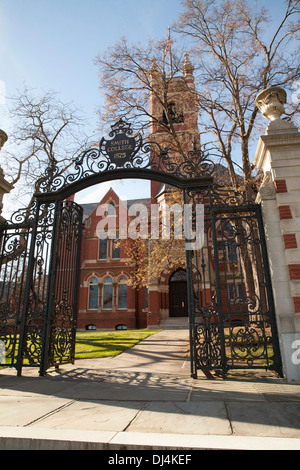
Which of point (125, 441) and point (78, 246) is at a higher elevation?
point (78, 246)

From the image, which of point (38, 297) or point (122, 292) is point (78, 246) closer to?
point (38, 297)

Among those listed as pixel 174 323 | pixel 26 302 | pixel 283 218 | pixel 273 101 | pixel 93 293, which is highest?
pixel 273 101

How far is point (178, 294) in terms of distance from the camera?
2400cm

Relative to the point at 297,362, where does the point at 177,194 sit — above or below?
above

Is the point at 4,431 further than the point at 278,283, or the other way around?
the point at 278,283

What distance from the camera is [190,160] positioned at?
691cm

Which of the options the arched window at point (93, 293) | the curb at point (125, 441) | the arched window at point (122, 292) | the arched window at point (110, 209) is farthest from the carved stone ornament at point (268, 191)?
the arched window at point (110, 209)

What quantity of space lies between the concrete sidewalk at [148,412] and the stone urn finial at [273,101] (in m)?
5.11

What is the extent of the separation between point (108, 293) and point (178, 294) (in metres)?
6.36

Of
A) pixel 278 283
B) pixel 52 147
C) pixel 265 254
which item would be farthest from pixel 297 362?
pixel 52 147

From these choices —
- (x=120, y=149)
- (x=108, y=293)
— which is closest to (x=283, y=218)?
(x=120, y=149)
